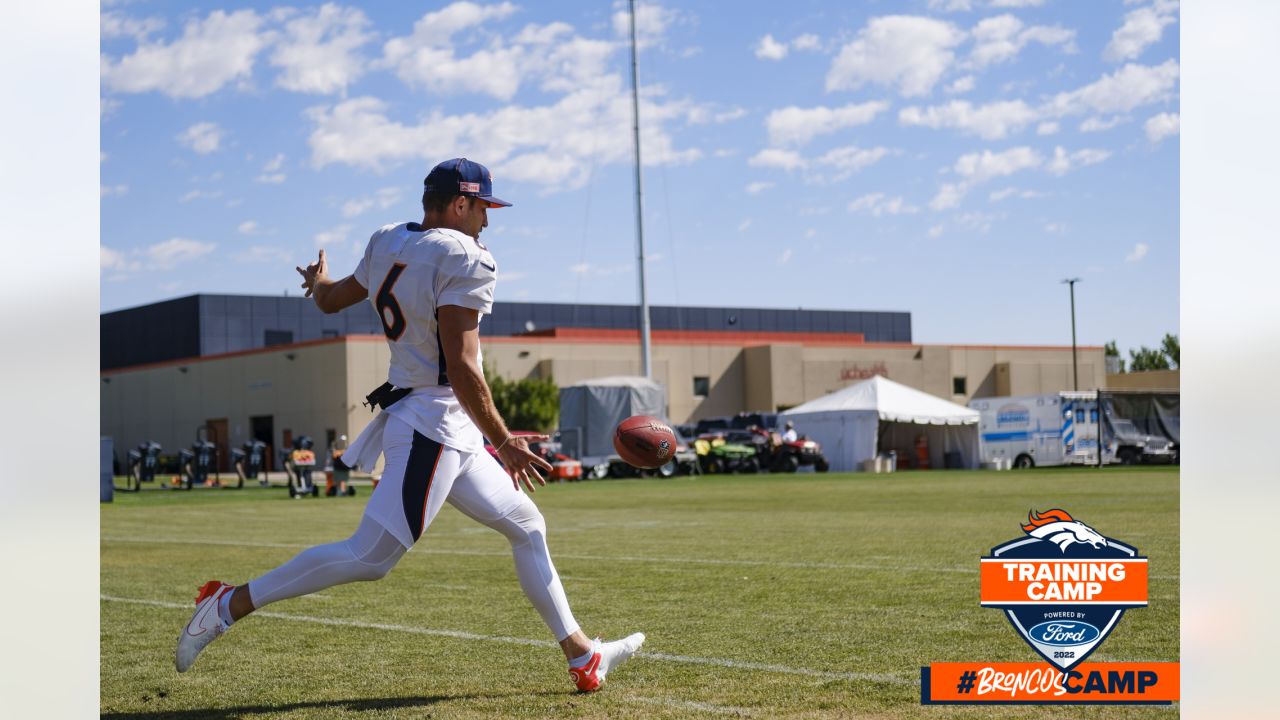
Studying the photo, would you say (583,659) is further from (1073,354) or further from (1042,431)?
(1073,354)

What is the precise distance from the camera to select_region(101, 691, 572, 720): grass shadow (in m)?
5.49

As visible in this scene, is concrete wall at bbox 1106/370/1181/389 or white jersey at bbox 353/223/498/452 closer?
white jersey at bbox 353/223/498/452

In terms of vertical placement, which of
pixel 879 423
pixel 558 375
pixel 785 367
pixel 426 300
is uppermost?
pixel 785 367

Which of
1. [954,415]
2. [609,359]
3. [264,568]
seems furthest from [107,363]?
[264,568]

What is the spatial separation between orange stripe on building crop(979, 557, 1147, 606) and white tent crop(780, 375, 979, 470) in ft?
135

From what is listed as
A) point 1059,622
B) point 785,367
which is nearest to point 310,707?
point 1059,622

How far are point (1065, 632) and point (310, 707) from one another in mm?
3033

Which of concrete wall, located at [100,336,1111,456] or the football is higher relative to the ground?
concrete wall, located at [100,336,1111,456]

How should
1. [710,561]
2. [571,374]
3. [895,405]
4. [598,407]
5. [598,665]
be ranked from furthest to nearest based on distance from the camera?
[571,374] < [598,407] < [895,405] < [710,561] < [598,665]

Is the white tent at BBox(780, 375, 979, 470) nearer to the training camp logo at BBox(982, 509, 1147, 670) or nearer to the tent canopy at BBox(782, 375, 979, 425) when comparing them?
the tent canopy at BBox(782, 375, 979, 425)

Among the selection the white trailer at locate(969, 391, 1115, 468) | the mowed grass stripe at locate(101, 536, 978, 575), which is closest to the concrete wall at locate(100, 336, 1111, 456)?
the white trailer at locate(969, 391, 1115, 468)

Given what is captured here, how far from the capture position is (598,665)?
575cm

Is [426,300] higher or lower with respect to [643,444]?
higher

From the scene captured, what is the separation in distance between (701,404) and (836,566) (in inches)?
2262
